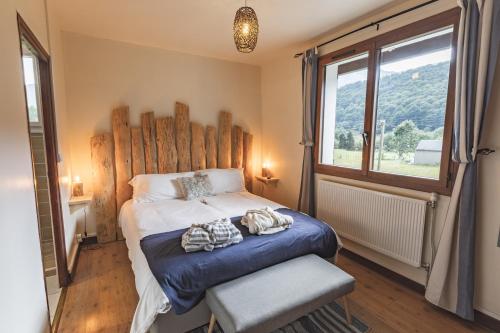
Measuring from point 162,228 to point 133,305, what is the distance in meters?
0.61

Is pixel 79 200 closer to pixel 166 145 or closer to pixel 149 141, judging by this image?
pixel 149 141

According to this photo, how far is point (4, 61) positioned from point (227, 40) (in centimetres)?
223

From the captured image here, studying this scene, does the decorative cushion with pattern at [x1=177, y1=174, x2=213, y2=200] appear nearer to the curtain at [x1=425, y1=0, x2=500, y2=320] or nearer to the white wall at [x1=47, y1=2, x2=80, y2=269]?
the white wall at [x1=47, y1=2, x2=80, y2=269]

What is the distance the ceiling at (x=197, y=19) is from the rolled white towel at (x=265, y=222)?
5.88ft

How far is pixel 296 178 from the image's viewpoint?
11.3 ft

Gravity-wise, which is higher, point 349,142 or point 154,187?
point 349,142

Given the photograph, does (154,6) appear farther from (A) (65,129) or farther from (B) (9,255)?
(B) (9,255)

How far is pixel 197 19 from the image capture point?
96.3 inches

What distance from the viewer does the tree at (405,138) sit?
Result: 2221 mm

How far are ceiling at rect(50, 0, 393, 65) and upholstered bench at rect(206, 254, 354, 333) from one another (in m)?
2.15

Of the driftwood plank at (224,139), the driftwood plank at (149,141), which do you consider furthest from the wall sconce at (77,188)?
the driftwood plank at (224,139)

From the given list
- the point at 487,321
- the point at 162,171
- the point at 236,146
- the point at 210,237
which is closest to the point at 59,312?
the point at 210,237

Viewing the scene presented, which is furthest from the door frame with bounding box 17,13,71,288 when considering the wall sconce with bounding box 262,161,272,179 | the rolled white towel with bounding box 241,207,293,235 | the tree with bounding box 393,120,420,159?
the tree with bounding box 393,120,420,159

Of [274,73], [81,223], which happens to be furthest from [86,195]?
[274,73]
